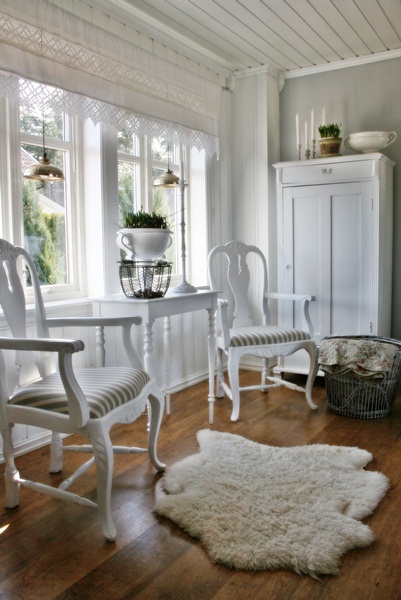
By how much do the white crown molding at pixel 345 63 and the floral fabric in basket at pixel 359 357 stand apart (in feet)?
6.96

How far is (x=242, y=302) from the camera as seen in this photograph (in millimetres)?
3689

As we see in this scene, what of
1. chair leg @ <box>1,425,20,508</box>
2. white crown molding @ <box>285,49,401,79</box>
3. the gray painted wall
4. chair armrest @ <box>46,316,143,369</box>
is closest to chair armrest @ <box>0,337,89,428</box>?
chair leg @ <box>1,425,20,508</box>

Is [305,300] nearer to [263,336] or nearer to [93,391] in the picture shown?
[263,336]

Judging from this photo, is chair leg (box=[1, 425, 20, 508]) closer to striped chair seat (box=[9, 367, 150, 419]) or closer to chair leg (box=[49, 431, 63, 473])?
striped chair seat (box=[9, 367, 150, 419])

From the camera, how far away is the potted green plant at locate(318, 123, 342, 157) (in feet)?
12.4

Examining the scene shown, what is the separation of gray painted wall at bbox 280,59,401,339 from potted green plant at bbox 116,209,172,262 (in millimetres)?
1984

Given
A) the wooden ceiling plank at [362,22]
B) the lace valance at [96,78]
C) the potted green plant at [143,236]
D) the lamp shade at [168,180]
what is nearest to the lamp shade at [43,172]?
the lace valance at [96,78]

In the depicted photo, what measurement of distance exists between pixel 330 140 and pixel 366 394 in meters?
1.81

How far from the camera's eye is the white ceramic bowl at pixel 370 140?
364 centimetres

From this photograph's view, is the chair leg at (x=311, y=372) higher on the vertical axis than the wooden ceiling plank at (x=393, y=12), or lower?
lower

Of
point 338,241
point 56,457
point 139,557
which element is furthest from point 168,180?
point 139,557

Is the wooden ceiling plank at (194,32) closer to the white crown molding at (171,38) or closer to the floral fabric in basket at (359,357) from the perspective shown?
the white crown molding at (171,38)

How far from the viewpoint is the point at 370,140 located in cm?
366

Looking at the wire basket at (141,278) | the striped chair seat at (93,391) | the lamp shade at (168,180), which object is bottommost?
the striped chair seat at (93,391)
